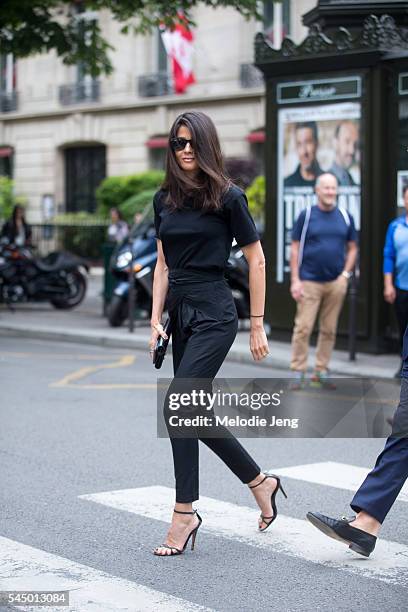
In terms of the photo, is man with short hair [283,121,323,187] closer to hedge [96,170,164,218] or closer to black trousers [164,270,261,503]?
black trousers [164,270,261,503]

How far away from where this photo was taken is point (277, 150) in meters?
13.6

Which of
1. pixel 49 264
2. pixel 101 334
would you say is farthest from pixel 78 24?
pixel 101 334

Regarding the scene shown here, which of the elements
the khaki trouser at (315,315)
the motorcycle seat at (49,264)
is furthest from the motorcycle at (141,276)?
the khaki trouser at (315,315)

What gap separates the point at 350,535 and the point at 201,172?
1737 millimetres

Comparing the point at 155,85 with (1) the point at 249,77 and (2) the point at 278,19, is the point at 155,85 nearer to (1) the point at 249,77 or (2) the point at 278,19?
(1) the point at 249,77

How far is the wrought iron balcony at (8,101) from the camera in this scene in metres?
38.5

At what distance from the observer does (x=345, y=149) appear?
12.8 m

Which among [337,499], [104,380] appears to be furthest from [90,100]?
[337,499]

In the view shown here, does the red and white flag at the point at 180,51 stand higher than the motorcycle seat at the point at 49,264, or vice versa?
the red and white flag at the point at 180,51

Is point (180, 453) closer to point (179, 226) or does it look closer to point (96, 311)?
point (179, 226)

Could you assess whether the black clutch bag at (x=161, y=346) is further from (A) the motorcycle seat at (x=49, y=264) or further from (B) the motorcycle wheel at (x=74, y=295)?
(B) the motorcycle wheel at (x=74, y=295)

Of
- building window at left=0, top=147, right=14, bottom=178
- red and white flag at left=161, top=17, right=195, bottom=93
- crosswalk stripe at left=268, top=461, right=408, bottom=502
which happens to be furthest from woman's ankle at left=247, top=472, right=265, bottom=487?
building window at left=0, top=147, right=14, bottom=178

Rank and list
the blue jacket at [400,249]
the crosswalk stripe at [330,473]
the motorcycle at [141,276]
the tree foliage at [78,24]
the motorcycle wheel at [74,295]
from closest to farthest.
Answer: the crosswalk stripe at [330,473]
the blue jacket at [400,249]
the motorcycle at [141,276]
the tree foliage at [78,24]
the motorcycle wheel at [74,295]

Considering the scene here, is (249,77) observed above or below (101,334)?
above
